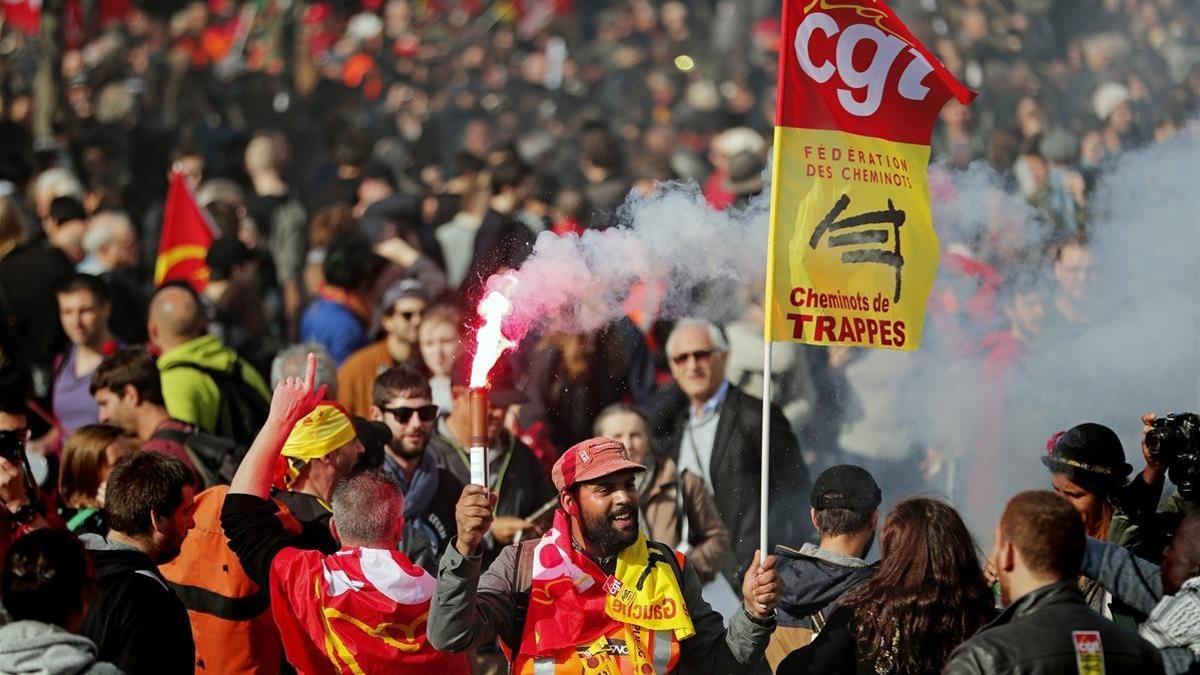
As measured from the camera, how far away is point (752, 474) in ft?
27.0

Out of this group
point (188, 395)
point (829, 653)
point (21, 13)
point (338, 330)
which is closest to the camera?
point (829, 653)

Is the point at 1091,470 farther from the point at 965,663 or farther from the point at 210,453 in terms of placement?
the point at 210,453

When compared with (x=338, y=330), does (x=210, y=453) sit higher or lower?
lower

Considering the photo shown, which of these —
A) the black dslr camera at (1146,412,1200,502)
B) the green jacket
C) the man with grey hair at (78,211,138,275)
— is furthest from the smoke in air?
the man with grey hair at (78,211,138,275)

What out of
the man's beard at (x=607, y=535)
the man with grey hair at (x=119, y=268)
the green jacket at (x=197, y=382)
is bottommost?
the man's beard at (x=607, y=535)

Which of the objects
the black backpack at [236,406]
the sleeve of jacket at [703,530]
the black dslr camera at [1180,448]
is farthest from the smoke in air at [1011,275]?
the black backpack at [236,406]

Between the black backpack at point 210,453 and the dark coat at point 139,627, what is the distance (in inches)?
86.1

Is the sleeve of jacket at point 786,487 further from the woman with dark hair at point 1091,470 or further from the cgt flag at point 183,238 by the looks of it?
the cgt flag at point 183,238

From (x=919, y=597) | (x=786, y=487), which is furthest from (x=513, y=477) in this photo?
(x=919, y=597)

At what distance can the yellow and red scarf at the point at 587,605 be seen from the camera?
5.54 meters

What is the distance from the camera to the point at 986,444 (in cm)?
870

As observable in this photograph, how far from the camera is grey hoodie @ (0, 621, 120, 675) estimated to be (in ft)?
15.4

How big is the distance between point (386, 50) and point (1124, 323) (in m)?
14.0

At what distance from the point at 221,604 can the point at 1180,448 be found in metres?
3.38
